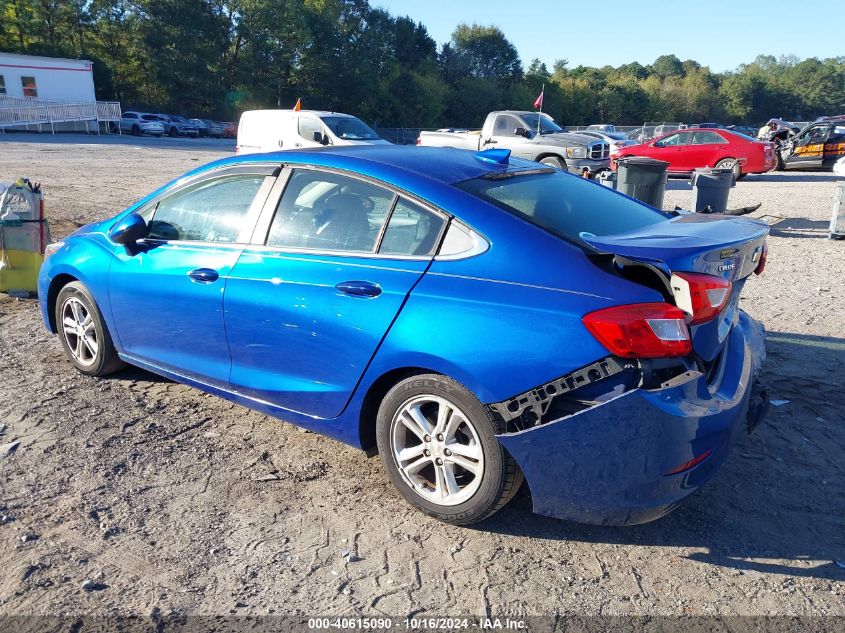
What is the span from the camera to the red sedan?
2009 centimetres

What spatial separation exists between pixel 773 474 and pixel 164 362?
3.53 metres

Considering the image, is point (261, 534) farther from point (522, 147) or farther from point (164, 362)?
point (522, 147)

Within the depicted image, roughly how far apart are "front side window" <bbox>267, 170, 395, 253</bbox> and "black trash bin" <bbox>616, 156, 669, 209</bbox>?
246 inches

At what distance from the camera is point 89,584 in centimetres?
280

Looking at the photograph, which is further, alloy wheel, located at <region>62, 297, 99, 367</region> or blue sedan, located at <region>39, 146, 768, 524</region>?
alloy wheel, located at <region>62, 297, 99, 367</region>

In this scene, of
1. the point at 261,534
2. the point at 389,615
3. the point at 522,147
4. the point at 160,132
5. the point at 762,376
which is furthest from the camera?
the point at 160,132

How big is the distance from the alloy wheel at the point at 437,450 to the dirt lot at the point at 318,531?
19 cm

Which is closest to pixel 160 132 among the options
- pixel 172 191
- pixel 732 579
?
pixel 172 191

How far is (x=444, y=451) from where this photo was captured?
10.3 feet

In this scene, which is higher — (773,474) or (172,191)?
(172,191)

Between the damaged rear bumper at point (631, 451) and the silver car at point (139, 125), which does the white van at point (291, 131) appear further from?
the silver car at point (139, 125)

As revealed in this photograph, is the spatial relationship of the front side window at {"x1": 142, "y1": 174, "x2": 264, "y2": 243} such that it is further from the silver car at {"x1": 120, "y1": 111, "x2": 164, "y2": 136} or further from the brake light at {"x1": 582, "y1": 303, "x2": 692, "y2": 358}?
the silver car at {"x1": 120, "y1": 111, "x2": 164, "y2": 136}

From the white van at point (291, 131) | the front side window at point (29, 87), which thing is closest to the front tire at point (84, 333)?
the white van at point (291, 131)

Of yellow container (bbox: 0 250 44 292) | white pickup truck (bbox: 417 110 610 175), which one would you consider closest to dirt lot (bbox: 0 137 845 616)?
yellow container (bbox: 0 250 44 292)
